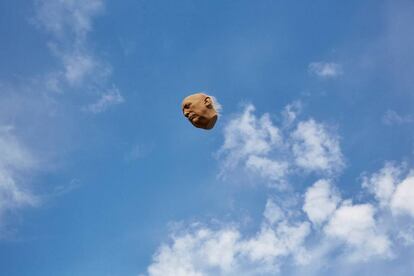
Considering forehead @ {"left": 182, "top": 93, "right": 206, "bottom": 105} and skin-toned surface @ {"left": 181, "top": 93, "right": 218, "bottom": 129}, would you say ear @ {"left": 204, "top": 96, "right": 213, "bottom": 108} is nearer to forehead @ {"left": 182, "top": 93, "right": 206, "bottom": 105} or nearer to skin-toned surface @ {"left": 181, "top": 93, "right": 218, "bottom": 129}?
skin-toned surface @ {"left": 181, "top": 93, "right": 218, "bottom": 129}

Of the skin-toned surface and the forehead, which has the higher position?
the forehead

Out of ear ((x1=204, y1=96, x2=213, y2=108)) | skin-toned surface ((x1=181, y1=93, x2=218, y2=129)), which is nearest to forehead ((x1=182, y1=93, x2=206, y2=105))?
skin-toned surface ((x1=181, y1=93, x2=218, y2=129))

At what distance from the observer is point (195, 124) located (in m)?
19.7

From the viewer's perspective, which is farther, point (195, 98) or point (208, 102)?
point (208, 102)

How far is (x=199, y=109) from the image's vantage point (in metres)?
19.3

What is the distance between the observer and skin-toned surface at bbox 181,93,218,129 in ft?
63.5

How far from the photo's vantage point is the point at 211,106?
771 inches

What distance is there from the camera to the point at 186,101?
19.5 m

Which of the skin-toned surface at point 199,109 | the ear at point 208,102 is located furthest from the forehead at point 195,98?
the ear at point 208,102

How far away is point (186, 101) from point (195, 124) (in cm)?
77

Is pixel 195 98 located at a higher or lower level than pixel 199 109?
higher

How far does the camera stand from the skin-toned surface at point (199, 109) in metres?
19.3

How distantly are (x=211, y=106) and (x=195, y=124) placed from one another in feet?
2.39

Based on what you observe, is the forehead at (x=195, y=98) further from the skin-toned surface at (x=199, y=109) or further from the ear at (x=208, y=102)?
the ear at (x=208, y=102)
